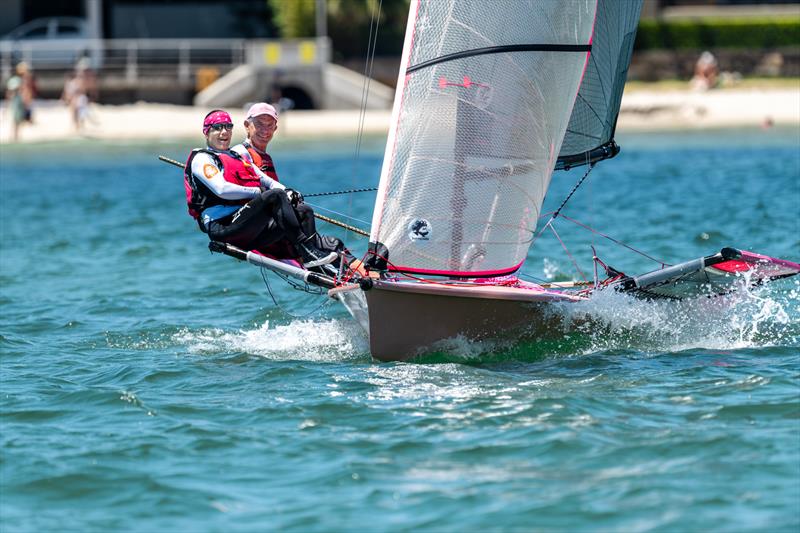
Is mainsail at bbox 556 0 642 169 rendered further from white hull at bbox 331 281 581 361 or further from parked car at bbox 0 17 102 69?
parked car at bbox 0 17 102 69

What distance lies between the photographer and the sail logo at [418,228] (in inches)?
357

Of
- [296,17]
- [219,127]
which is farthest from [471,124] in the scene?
[296,17]

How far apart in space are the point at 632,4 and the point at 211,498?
599cm

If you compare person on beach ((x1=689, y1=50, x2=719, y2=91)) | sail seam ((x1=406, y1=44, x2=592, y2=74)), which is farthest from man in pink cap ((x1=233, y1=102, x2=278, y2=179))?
person on beach ((x1=689, y1=50, x2=719, y2=91))

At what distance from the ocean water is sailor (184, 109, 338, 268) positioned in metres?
0.91

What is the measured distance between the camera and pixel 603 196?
71.3ft

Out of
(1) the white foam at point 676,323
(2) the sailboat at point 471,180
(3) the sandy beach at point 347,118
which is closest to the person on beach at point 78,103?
(3) the sandy beach at point 347,118

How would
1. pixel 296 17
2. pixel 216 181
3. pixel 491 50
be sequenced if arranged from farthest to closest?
pixel 296 17 → pixel 216 181 → pixel 491 50

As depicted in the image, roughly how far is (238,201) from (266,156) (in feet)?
2.05

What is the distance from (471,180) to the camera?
9141 mm

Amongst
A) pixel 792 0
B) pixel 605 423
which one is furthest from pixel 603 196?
pixel 792 0

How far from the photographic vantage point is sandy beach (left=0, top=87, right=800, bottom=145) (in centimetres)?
3341

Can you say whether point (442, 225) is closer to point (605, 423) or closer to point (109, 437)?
point (605, 423)

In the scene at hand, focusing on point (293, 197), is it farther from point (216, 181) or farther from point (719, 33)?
point (719, 33)
